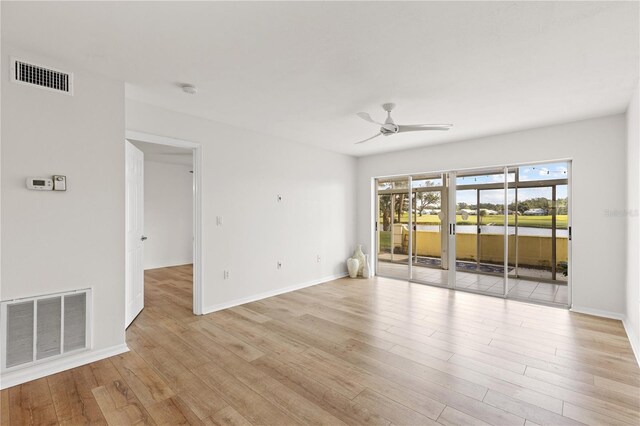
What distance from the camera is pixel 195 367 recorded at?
2627 millimetres

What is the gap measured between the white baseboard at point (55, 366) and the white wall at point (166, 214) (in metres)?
4.69

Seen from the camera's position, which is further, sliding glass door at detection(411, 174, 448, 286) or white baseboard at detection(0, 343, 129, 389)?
sliding glass door at detection(411, 174, 448, 286)

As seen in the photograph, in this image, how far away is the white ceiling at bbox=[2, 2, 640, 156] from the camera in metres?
1.91

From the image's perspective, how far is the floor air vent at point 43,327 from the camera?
2.36 m

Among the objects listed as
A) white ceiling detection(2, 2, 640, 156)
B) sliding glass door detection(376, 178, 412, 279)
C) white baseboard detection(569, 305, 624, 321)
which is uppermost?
white ceiling detection(2, 2, 640, 156)

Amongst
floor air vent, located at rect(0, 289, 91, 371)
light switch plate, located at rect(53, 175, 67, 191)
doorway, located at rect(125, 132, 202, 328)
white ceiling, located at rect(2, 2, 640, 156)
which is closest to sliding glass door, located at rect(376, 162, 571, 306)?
white ceiling, located at rect(2, 2, 640, 156)

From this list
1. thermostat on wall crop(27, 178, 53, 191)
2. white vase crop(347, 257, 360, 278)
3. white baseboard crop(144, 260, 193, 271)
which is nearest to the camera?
thermostat on wall crop(27, 178, 53, 191)

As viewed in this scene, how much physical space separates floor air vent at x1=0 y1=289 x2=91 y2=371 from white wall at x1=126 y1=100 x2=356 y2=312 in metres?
1.47

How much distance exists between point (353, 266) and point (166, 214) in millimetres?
4915

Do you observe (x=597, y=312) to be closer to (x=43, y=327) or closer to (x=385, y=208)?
(x=385, y=208)

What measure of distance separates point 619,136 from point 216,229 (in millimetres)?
5541

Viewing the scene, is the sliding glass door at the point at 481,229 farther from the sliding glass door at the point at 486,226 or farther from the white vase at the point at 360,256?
the white vase at the point at 360,256

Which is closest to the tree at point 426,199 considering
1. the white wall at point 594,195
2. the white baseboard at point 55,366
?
the white wall at point 594,195

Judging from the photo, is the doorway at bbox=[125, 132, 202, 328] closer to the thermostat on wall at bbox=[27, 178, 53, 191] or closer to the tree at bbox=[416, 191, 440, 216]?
the thermostat on wall at bbox=[27, 178, 53, 191]
